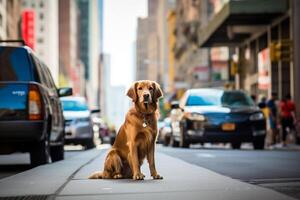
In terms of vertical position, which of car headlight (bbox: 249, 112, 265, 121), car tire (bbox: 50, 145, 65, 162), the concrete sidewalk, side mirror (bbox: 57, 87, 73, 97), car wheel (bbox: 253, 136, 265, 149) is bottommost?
car wheel (bbox: 253, 136, 265, 149)

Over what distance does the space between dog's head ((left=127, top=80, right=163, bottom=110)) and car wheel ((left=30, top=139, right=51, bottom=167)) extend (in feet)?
13.9

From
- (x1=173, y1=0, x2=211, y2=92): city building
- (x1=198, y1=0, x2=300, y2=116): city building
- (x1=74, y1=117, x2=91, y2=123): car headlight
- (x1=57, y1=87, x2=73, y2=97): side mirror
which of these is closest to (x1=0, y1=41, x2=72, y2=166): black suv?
(x1=57, y1=87, x2=73, y2=97): side mirror

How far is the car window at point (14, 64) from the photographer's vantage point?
12.4 m

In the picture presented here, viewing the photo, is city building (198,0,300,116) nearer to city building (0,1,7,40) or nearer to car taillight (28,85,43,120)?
car taillight (28,85,43,120)

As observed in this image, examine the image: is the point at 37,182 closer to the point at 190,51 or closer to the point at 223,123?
the point at 223,123

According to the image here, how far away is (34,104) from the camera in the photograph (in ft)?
39.3

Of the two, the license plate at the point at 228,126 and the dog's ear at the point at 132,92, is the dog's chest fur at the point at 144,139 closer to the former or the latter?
the dog's ear at the point at 132,92

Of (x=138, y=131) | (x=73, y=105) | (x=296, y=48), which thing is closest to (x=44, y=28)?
(x=296, y=48)

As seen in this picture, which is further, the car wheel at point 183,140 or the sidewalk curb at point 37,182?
the car wheel at point 183,140

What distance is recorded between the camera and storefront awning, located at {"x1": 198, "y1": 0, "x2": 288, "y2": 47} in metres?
33.1

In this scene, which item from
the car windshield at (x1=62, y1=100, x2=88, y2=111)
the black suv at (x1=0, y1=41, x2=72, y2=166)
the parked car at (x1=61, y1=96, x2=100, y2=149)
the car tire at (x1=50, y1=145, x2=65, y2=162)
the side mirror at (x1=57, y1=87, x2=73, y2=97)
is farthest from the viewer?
the car windshield at (x1=62, y1=100, x2=88, y2=111)

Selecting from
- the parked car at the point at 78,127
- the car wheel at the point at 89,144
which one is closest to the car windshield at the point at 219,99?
the parked car at the point at 78,127

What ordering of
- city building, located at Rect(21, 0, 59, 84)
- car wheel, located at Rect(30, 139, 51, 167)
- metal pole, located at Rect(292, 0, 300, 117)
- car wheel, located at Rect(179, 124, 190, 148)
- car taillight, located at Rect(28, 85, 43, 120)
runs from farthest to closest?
city building, located at Rect(21, 0, 59, 84) → metal pole, located at Rect(292, 0, 300, 117) → car wheel, located at Rect(179, 124, 190, 148) → car wheel, located at Rect(30, 139, 51, 167) → car taillight, located at Rect(28, 85, 43, 120)

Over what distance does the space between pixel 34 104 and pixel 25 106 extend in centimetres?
17
